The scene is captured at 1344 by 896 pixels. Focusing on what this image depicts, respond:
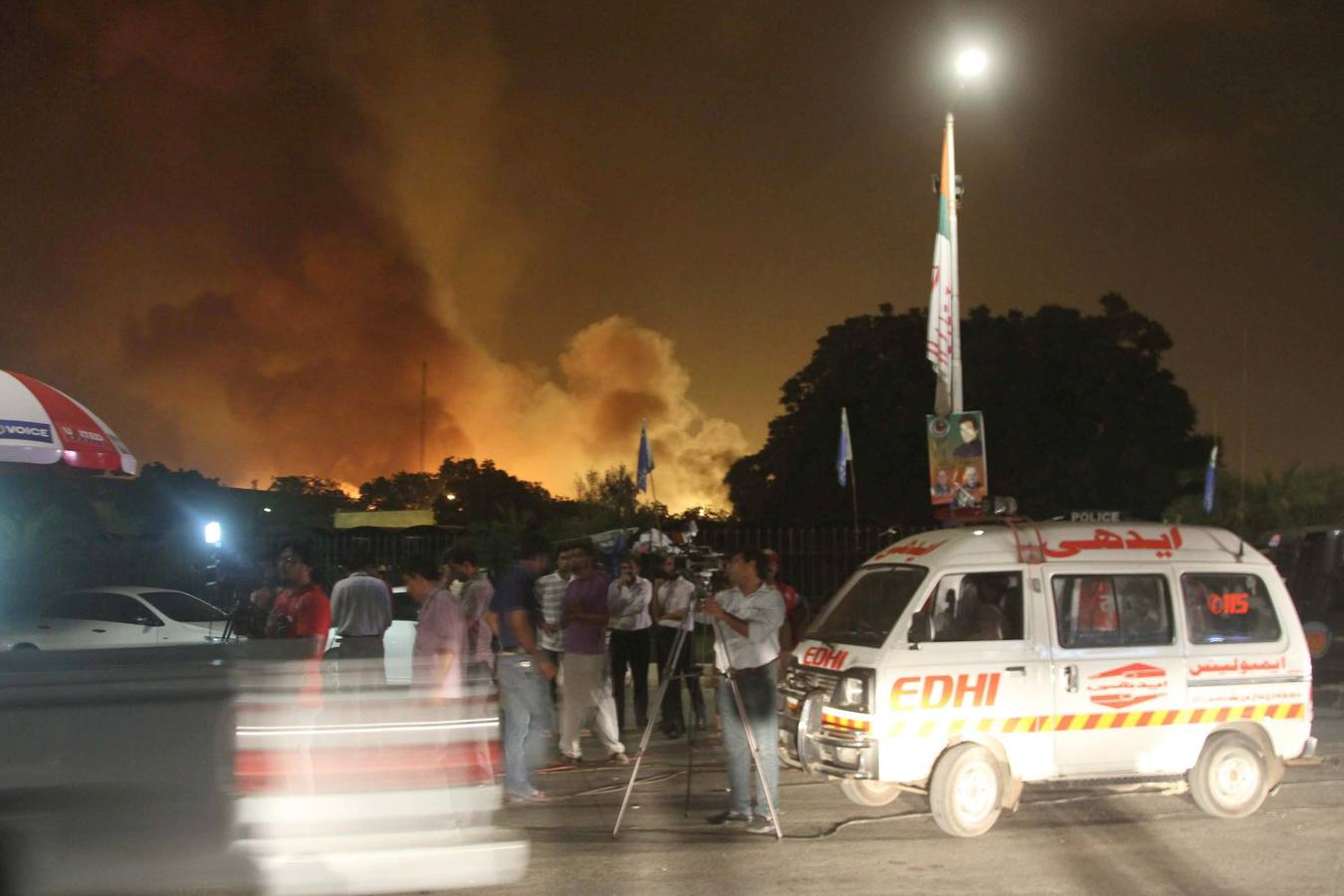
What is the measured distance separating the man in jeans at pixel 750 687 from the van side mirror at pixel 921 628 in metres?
0.87

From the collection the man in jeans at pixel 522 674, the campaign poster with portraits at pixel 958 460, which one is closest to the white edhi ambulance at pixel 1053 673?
the man in jeans at pixel 522 674

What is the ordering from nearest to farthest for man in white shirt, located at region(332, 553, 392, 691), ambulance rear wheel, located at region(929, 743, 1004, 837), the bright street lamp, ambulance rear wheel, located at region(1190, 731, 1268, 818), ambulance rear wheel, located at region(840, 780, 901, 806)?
ambulance rear wheel, located at region(929, 743, 1004, 837) → ambulance rear wheel, located at region(1190, 731, 1268, 818) → ambulance rear wheel, located at region(840, 780, 901, 806) → man in white shirt, located at region(332, 553, 392, 691) → the bright street lamp

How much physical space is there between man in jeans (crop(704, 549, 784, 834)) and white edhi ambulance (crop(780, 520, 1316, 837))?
283 mm

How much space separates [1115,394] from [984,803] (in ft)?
106

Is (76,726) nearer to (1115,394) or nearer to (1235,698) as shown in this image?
(1235,698)

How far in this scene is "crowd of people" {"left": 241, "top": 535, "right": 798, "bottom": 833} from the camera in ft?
28.2

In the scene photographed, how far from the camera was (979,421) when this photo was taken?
15258 mm

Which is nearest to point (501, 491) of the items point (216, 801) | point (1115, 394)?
point (1115, 394)

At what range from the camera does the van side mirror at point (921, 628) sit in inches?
331

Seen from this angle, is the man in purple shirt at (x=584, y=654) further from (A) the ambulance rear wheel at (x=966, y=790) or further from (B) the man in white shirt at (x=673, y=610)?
(A) the ambulance rear wheel at (x=966, y=790)

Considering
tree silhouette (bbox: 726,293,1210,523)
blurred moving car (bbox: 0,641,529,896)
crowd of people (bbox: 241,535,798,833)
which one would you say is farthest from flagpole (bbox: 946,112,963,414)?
tree silhouette (bbox: 726,293,1210,523)

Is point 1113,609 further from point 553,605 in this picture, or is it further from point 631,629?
point 631,629

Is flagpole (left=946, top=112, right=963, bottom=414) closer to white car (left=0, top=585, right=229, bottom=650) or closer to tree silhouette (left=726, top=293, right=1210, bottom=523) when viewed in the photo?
white car (left=0, top=585, right=229, bottom=650)

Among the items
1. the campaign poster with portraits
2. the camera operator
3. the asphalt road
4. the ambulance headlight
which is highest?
the campaign poster with portraits
